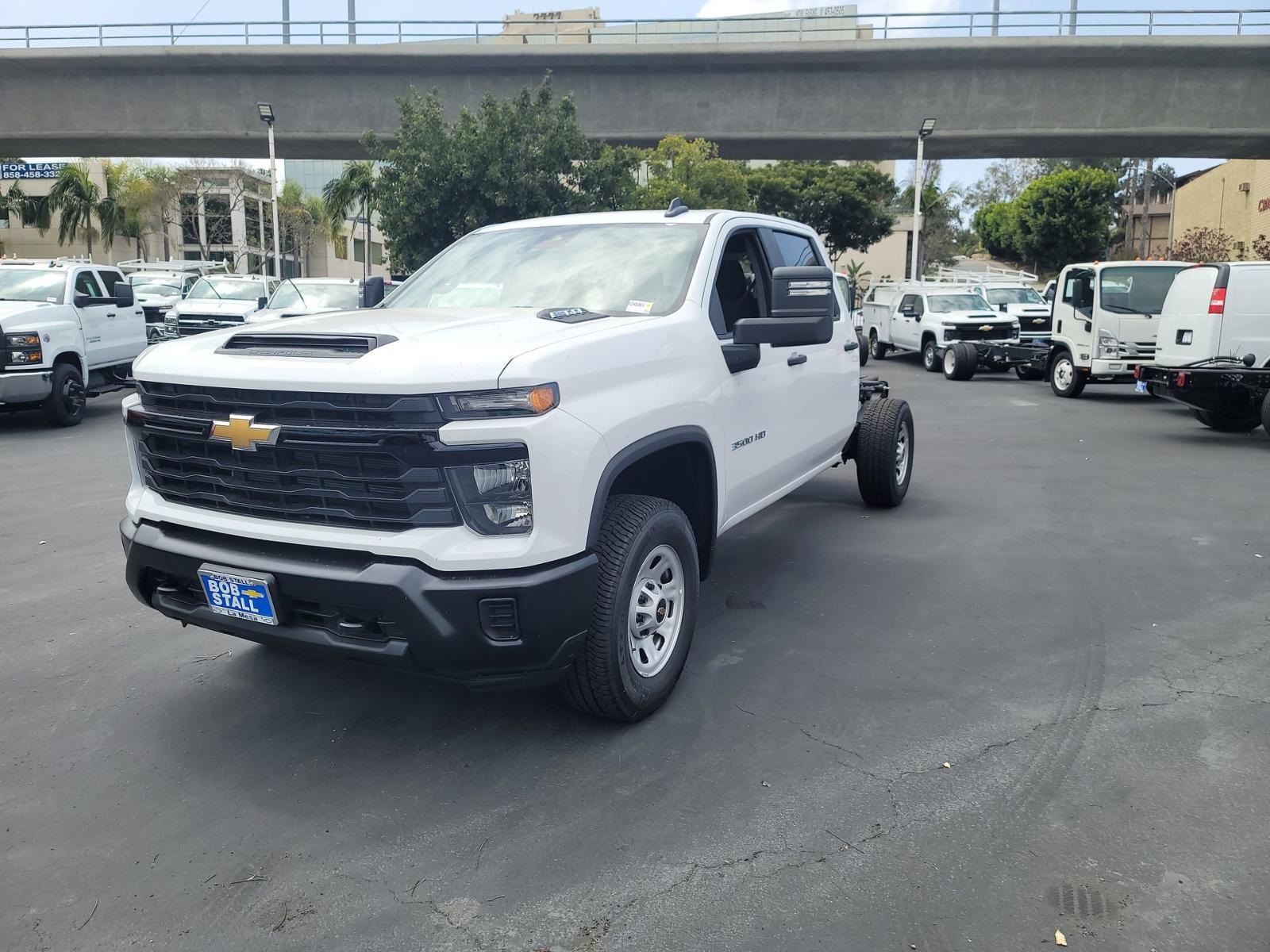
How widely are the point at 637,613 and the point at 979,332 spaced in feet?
61.1

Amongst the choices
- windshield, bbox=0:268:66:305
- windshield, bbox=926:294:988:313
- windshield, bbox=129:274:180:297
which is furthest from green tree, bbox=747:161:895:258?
windshield, bbox=0:268:66:305

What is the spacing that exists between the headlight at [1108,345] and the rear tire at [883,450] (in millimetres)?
Result: 9213

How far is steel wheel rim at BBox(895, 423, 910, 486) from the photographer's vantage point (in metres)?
7.85

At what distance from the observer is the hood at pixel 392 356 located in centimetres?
333

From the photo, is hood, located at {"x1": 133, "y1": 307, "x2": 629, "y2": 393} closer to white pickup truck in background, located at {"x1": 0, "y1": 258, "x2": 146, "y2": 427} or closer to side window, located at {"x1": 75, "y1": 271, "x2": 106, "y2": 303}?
white pickup truck in background, located at {"x1": 0, "y1": 258, "x2": 146, "y2": 427}

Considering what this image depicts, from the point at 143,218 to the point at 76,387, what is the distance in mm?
48687

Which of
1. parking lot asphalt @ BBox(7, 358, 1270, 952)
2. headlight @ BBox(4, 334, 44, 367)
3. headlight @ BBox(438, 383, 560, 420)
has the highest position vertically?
headlight @ BBox(438, 383, 560, 420)

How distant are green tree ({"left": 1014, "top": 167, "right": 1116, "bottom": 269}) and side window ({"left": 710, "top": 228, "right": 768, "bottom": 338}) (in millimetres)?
48267

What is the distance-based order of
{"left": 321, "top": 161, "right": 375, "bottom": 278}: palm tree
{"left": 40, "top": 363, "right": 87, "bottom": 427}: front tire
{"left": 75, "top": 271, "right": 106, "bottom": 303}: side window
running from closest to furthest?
{"left": 40, "top": 363, "right": 87, "bottom": 427}: front tire, {"left": 75, "top": 271, "right": 106, "bottom": 303}: side window, {"left": 321, "top": 161, "right": 375, "bottom": 278}: palm tree

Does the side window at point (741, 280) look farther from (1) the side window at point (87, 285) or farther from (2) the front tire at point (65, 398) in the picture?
(1) the side window at point (87, 285)

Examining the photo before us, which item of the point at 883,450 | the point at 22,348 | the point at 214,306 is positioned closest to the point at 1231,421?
the point at 883,450

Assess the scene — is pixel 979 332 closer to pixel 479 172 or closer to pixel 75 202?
pixel 479 172

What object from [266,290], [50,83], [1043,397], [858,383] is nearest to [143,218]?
[50,83]

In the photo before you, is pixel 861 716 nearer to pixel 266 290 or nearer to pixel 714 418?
pixel 714 418
